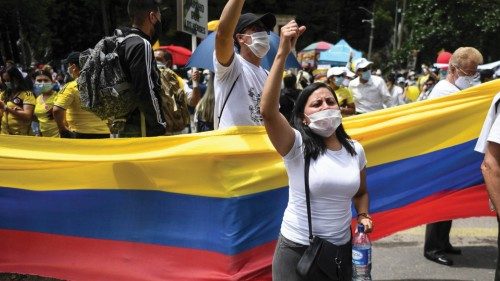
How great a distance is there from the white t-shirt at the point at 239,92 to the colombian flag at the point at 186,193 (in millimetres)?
114

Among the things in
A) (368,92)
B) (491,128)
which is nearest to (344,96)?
(368,92)

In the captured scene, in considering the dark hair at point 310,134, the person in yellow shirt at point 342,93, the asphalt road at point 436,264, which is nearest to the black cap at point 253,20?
the dark hair at point 310,134

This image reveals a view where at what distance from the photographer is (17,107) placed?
6395mm

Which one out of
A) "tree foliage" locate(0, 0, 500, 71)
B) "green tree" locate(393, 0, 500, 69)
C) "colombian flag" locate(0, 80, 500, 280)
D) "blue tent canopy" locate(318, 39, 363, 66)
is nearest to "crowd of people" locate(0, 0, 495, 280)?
"colombian flag" locate(0, 80, 500, 280)

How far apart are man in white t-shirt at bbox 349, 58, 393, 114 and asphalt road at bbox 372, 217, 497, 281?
2699 millimetres

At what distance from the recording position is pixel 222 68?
3.35 m

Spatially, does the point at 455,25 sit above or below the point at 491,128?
below

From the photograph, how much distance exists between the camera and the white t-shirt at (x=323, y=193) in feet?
8.56

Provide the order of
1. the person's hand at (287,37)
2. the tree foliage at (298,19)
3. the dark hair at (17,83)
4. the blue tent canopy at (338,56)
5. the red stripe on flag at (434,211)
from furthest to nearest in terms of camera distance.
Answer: the tree foliage at (298,19) < the blue tent canopy at (338,56) < the dark hair at (17,83) < the red stripe on flag at (434,211) < the person's hand at (287,37)

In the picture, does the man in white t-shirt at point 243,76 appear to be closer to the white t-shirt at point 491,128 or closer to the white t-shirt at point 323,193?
the white t-shirt at point 323,193

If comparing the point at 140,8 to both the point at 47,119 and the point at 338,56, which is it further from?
the point at 338,56

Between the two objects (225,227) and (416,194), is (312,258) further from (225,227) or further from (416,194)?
(416,194)

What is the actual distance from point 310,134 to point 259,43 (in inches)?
40.8

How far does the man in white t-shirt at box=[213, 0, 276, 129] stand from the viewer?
135 inches
